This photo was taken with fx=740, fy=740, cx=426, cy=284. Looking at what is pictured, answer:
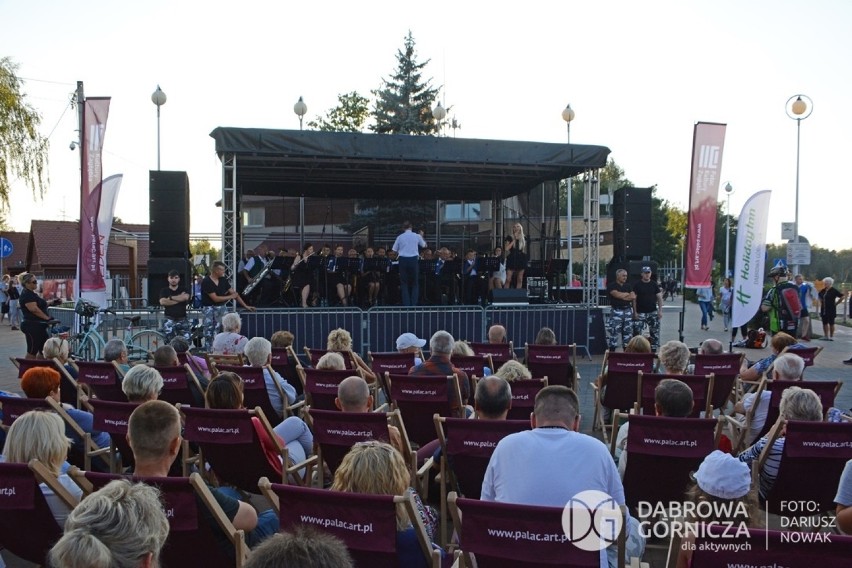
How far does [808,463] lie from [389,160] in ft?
35.2

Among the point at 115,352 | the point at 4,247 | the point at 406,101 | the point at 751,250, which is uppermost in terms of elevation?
the point at 406,101

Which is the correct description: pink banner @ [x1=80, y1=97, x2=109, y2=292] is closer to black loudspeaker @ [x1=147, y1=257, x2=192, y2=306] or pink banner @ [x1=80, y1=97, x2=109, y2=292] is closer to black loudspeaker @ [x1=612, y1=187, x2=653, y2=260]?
black loudspeaker @ [x1=147, y1=257, x2=192, y2=306]

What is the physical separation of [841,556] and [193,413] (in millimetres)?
3713

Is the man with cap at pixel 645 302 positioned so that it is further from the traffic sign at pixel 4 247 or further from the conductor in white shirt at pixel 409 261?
the traffic sign at pixel 4 247

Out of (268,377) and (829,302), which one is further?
(829,302)

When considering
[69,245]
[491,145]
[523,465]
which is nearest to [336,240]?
[491,145]

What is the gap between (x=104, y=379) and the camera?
22.0 feet

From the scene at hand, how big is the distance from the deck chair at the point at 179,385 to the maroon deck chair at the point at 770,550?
16.2 feet

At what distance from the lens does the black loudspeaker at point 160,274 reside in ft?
44.3

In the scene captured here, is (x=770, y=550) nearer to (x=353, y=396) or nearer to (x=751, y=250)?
(x=353, y=396)

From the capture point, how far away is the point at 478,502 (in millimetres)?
2643

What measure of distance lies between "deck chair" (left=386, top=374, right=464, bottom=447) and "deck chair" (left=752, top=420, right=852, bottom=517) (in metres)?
2.27

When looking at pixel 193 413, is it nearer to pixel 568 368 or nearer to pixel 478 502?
pixel 478 502

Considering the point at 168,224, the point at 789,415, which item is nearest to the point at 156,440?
the point at 789,415
